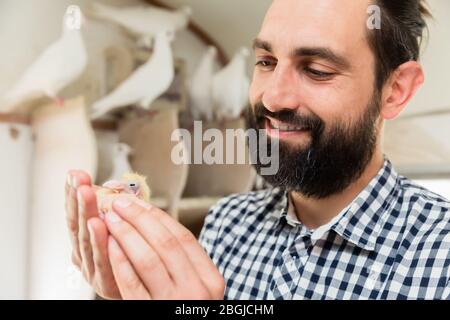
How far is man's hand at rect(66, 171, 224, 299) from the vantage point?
0.69ft

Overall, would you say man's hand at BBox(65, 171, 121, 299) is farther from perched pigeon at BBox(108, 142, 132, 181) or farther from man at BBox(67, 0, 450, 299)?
perched pigeon at BBox(108, 142, 132, 181)

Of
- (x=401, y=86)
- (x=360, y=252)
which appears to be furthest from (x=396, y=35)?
(x=360, y=252)

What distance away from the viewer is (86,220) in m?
0.22

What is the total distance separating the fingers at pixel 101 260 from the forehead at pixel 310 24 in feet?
0.48

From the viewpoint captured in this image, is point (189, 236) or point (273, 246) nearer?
point (189, 236)

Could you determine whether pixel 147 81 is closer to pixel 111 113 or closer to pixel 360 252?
pixel 111 113

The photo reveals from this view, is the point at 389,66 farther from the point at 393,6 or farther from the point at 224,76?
the point at 224,76

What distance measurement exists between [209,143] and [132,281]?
0.20 metres

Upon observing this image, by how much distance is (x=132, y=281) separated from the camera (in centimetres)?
21

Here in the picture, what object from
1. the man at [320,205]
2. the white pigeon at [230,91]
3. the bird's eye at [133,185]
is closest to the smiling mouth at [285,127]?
the man at [320,205]

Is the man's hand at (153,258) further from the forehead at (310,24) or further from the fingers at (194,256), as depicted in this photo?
the forehead at (310,24)

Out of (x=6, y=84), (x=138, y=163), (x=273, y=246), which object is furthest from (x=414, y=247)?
(x=6, y=84)

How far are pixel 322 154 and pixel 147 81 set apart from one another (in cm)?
28

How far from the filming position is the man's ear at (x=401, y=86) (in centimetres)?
33
